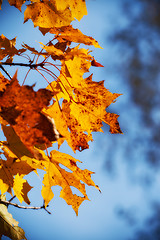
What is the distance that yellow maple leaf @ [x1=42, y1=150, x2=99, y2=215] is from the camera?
0.90 meters

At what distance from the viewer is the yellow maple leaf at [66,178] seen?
896mm

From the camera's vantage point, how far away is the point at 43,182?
0.91 metres

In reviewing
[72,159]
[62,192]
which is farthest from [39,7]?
[62,192]

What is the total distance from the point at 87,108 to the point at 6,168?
40 centimetres

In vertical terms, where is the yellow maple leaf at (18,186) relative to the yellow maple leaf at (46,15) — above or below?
below

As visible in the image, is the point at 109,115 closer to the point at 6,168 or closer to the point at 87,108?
the point at 87,108

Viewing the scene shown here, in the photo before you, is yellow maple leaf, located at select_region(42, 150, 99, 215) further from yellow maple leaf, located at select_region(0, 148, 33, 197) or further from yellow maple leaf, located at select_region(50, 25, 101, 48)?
yellow maple leaf, located at select_region(50, 25, 101, 48)

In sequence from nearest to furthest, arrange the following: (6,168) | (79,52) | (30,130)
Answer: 1. (30,130)
2. (79,52)
3. (6,168)

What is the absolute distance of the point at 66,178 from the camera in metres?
0.94

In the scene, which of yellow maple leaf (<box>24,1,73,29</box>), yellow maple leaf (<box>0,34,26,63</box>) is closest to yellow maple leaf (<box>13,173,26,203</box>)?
yellow maple leaf (<box>0,34,26,63</box>)

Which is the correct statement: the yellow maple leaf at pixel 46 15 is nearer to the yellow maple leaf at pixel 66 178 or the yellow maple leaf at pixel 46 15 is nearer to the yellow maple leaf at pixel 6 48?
the yellow maple leaf at pixel 6 48

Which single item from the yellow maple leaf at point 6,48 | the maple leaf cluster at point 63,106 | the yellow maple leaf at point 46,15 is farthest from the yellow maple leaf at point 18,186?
the yellow maple leaf at point 46,15

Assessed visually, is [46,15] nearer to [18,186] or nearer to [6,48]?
[6,48]

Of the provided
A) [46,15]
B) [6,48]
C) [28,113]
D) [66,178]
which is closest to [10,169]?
[66,178]
